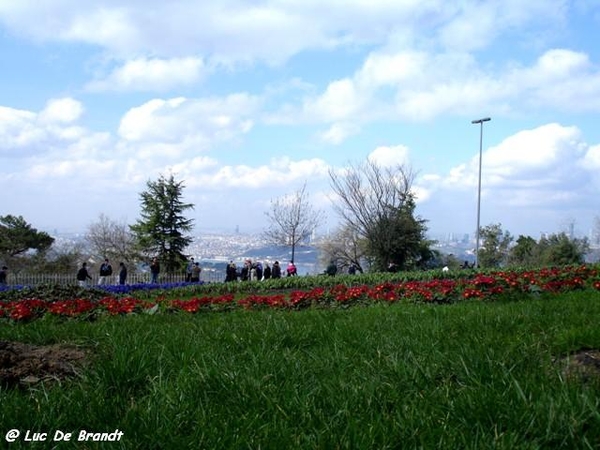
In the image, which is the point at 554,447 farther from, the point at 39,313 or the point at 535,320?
the point at 39,313

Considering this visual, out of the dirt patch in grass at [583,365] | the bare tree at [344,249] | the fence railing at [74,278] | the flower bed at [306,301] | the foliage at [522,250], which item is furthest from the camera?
the foliage at [522,250]

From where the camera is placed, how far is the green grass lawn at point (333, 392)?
2529 mm

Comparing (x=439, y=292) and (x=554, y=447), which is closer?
(x=554, y=447)

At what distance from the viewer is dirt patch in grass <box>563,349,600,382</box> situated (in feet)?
10.1

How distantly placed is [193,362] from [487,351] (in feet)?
6.30

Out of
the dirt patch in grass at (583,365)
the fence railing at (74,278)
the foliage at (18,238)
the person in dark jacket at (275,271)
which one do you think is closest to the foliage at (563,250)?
the person in dark jacket at (275,271)

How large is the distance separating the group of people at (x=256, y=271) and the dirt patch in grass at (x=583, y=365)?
2355 centimetres

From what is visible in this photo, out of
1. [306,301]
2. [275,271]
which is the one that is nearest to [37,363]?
[306,301]

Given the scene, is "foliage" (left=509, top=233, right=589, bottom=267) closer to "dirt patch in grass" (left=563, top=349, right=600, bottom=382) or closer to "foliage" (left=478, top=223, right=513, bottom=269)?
"foliage" (left=478, top=223, right=513, bottom=269)

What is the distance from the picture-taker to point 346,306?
9547mm

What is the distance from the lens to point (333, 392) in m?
3.14

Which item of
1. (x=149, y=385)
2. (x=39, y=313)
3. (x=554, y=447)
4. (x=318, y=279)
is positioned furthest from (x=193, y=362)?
(x=318, y=279)

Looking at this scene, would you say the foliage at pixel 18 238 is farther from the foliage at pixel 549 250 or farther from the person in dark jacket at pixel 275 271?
the foliage at pixel 549 250

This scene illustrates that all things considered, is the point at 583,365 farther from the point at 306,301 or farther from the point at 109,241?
the point at 109,241
